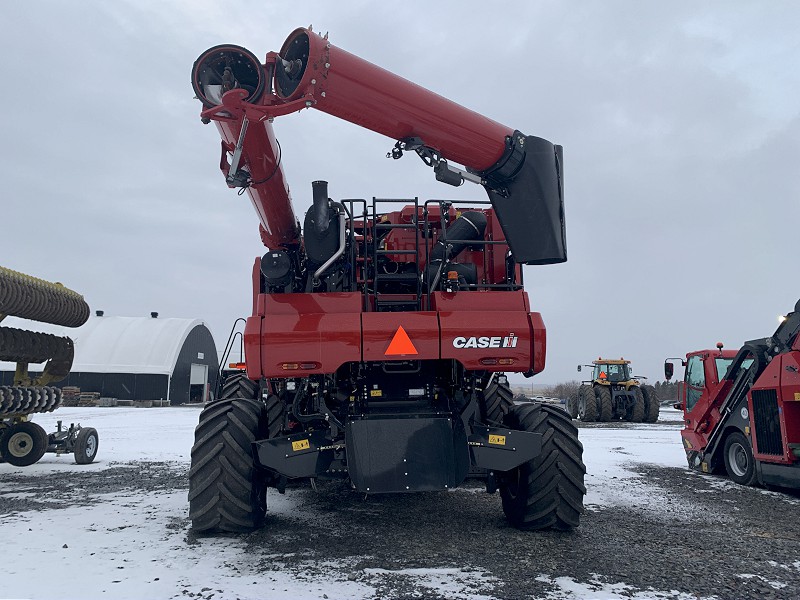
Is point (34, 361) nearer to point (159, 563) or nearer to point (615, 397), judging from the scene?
point (159, 563)

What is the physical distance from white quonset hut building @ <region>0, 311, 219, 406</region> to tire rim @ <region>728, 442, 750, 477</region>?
2938 cm

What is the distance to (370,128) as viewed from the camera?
454 centimetres

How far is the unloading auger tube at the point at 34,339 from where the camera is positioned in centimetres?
845

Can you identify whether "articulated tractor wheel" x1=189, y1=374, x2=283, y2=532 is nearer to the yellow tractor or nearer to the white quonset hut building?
the yellow tractor

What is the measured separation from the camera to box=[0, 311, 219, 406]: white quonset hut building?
32.8 metres

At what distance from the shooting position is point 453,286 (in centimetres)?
542

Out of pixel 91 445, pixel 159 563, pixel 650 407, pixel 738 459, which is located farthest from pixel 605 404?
pixel 159 563

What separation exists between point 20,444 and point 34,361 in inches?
→ 49.5

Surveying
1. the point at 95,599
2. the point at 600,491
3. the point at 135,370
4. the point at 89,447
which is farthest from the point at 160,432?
the point at 135,370

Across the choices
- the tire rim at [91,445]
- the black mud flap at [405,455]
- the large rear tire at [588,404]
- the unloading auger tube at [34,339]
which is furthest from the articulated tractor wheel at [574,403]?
the black mud flap at [405,455]

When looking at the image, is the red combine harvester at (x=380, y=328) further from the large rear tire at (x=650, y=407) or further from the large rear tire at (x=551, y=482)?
the large rear tire at (x=650, y=407)

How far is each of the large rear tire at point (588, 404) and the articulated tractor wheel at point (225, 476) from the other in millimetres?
18144

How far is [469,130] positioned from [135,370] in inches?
1263

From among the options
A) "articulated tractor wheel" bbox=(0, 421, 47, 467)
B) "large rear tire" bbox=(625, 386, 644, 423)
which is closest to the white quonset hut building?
Answer: "large rear tire" bbox=(625, 386, 644, 423)
